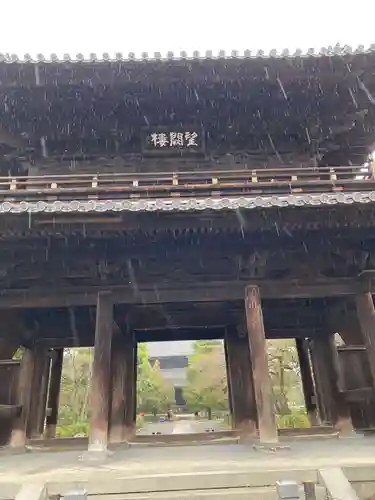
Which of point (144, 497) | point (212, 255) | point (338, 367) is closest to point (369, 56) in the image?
point (212, 255)

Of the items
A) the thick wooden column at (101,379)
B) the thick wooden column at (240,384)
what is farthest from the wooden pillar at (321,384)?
the thick wooden column at (101,379)

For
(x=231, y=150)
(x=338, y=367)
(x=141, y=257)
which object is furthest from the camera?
(x=338, y=367)

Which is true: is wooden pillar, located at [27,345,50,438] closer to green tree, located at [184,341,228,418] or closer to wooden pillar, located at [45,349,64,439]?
wooden pillar, located at [45,349,64,439]

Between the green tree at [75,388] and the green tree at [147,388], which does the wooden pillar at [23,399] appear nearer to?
the green tree at [75,388]

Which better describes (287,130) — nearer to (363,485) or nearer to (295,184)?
(295,184)

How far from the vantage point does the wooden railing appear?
23.6 feet

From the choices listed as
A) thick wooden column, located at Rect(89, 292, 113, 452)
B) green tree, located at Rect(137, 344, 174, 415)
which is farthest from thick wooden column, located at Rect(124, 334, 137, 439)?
green tree, located at Rect(137, 344, 174, 415)

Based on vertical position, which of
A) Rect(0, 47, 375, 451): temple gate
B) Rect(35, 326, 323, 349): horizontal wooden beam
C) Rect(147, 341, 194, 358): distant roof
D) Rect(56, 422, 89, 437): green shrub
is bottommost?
Rect(56, 422, 89, 437): green shrub

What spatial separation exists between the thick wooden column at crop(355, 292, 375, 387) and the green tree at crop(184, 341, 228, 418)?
22.1m

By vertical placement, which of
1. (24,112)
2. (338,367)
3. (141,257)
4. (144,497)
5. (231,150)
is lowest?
(144,497)

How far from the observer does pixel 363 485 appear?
16.0 ft

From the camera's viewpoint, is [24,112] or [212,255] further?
[24,112]

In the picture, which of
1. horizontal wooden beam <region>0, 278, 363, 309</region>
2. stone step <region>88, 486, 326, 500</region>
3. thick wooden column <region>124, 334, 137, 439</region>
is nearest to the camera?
stone step <region>88, 486, 326, 500</region>

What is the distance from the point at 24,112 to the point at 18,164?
125cm
